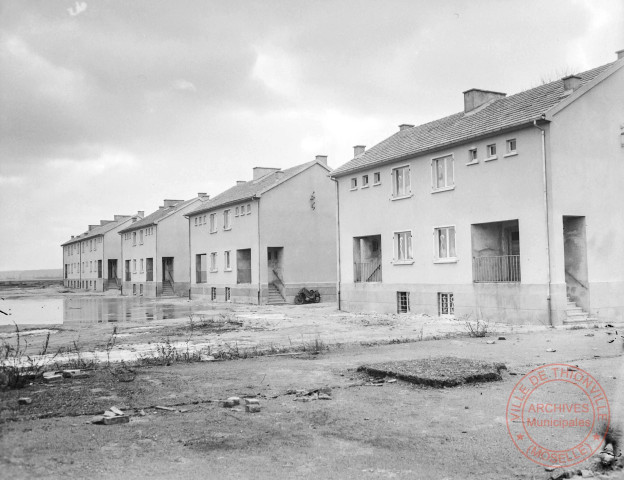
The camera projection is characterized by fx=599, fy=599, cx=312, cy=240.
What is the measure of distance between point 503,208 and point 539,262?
2524 mm

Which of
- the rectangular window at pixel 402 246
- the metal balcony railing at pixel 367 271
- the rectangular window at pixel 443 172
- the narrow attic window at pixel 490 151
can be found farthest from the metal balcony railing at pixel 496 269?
the metal balcony railing at pixel 367 271

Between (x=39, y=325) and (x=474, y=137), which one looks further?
(x=39, y=325)

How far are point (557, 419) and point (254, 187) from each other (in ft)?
119

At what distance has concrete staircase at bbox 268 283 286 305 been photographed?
124 ft

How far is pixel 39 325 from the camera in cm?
2450

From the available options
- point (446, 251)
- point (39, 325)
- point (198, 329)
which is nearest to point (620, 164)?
point (446, 251)

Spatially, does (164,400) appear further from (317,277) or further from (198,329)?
(317,277)

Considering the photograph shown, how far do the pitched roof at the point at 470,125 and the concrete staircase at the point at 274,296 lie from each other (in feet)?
34.5

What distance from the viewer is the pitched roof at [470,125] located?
70.6 feet

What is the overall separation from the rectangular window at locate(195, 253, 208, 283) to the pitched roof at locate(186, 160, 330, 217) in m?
3.61

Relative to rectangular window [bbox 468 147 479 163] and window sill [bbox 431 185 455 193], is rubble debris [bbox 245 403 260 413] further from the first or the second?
window sill [bbox 431 185 455 193]

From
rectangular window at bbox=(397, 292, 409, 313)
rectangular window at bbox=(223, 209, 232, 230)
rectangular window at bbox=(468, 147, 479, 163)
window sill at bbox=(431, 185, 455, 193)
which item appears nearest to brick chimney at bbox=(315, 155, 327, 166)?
rectangular window at bbox=(223, 209, 232, 230)

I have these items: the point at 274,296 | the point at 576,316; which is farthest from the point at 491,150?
the point at 274,296

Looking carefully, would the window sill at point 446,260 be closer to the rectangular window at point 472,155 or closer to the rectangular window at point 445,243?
the rectangular window at point 445,243
